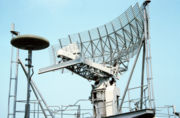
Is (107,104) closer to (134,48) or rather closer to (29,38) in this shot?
(134,48)

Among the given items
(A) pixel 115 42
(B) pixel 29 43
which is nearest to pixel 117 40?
(A) pixel 115 42

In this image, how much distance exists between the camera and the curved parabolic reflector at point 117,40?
71.4 ft

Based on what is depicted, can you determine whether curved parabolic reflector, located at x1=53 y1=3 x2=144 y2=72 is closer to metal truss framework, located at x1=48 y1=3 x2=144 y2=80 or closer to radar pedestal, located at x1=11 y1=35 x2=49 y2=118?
metal truss framework, located at x1=48 y1=3 x2=144 y2=80

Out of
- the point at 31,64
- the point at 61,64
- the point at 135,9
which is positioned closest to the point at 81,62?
the point at 61,64

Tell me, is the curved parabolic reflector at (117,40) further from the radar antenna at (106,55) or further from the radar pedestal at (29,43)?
the radar pedestal at (29,43)

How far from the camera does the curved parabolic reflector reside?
2176 centimetres

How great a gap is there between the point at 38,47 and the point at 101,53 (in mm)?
9590

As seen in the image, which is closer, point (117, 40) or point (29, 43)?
point (29, 43)

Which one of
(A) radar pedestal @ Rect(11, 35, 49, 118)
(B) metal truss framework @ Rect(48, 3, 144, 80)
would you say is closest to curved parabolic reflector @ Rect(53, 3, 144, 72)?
(B) metal truss framework @ Rect(48, 3, 144, 80)

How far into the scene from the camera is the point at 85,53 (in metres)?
26.5

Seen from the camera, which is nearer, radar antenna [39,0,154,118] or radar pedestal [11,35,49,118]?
radar pedestal [11,35,49,118]

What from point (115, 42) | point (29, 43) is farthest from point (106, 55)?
point (29, 43)

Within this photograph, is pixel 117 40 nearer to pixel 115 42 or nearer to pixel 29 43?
pixel 115 42

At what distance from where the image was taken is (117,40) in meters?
24.3
